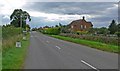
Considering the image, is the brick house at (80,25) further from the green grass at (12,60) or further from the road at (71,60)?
the green grass at (12,60)

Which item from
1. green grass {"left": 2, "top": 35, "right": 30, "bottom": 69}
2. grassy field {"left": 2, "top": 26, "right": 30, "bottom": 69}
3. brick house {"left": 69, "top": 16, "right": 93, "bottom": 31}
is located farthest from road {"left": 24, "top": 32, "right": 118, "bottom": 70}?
brick house {"left": 69, "top": 16, "right": 93, "bottom": 31}

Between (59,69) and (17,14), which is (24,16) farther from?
(59,69)

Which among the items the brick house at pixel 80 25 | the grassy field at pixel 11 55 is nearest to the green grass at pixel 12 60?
the grassy field at pixel 11 55

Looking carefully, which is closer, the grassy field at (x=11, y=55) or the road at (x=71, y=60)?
the road at (x=71, y=60)

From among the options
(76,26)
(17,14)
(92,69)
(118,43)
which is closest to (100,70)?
(92,69)

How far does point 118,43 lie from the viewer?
102 feet

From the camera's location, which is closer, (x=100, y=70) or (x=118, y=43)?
(x=100, y=70)

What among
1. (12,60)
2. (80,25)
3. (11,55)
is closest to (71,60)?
(12,60)

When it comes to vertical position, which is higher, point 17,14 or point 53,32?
point 17,14

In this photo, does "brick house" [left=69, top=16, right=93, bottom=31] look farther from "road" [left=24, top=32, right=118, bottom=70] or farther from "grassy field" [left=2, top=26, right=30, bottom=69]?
"road" [left=24, top=32, right=118, bottom=70]

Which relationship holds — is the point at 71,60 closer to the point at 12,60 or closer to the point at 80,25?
the point at 12,60

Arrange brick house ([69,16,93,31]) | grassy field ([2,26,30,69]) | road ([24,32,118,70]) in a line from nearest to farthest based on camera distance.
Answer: road ([24,32,118,70]) < grassy field ([2,26,30,69]) < brick house ([69,16,93,31])

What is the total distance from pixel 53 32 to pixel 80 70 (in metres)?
98.5

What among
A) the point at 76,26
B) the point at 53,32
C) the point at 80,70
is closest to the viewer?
the point at 80,70
